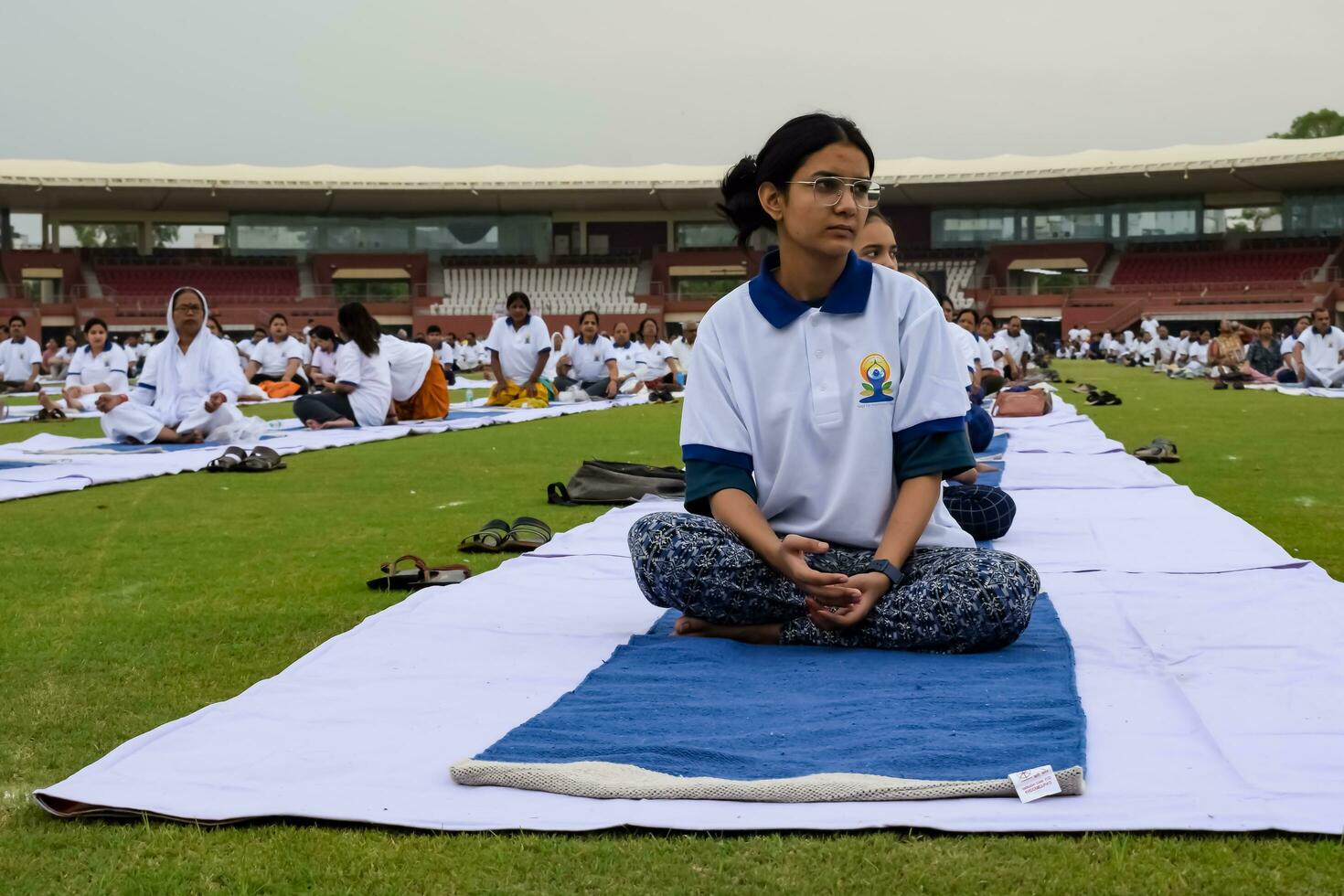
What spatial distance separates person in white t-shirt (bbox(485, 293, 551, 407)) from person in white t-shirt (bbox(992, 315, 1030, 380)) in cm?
552

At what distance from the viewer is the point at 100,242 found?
4484 centimetres

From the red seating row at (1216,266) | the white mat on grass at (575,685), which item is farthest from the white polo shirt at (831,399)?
the red seating row at (1216,266)

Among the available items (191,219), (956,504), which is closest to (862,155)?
(956,504)

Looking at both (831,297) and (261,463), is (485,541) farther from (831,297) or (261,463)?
(261,463)

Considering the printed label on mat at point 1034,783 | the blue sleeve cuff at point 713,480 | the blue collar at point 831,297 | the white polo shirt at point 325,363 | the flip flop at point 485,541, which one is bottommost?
the flip flop at point 485,541

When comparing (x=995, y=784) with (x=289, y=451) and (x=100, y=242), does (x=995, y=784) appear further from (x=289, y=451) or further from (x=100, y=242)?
(x=100, y=242)

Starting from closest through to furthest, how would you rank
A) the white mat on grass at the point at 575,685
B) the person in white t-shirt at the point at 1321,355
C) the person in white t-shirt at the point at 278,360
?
the white mat on grass at the point at 575,685
the person in white t-shirt at the point at 1321,355
the person in white t-shirt at the point at 278,360

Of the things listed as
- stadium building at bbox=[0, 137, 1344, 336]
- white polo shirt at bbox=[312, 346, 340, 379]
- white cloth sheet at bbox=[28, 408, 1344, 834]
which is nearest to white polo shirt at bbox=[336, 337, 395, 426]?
white polo shirt at bbox=[312, 346, 340, 379]

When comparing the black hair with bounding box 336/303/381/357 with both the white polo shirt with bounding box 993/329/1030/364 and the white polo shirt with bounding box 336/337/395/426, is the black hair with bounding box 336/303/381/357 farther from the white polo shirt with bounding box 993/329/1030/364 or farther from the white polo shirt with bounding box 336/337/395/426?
the white polo shirt with bounding box 993/329/1030/364

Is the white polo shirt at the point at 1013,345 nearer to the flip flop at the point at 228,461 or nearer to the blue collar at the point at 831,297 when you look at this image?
the flip flop at the point at 228,461

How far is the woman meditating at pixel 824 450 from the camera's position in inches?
120

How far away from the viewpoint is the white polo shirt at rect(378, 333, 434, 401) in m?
11.8

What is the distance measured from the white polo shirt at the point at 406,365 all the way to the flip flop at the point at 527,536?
23.0 ft

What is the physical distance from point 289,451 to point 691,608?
6.46m
